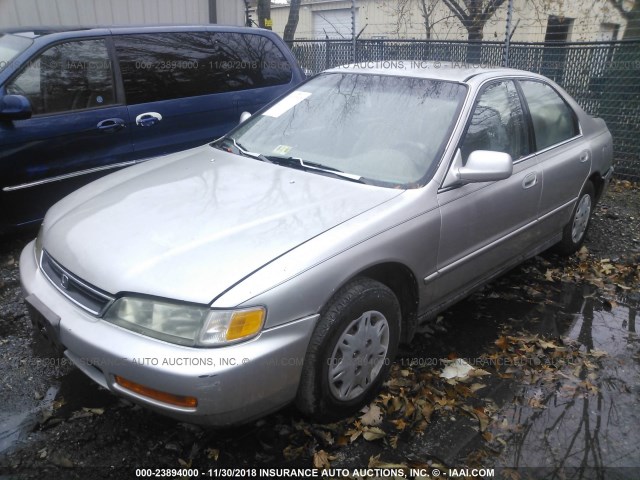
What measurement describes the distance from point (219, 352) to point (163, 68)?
361cm

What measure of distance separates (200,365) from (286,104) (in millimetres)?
2233

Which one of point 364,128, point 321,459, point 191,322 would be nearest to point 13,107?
point 364,128

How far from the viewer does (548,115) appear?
399cm

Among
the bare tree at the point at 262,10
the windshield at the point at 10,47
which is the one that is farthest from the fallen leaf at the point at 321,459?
the bare tree at the point at 262,10

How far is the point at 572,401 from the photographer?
114 inches

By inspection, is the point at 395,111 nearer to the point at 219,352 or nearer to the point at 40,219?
the point at 219,352

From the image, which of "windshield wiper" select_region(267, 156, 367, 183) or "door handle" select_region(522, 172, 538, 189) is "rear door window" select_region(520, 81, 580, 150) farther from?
"windshield wiper" select_region(267, 156, 367, 183)

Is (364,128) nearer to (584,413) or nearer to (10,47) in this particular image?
(584,413)

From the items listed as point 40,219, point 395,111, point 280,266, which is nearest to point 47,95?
point 40,219

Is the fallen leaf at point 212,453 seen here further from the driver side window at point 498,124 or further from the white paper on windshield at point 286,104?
the white paper on windshield at point 286,104

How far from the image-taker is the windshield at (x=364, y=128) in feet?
9.75

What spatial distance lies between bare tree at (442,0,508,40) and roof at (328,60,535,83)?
6.88m

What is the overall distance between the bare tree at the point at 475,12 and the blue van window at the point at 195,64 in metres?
5.84

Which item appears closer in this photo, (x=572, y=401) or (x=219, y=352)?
(x=219, y=352)
